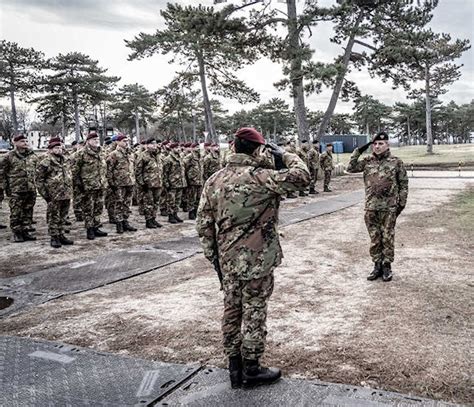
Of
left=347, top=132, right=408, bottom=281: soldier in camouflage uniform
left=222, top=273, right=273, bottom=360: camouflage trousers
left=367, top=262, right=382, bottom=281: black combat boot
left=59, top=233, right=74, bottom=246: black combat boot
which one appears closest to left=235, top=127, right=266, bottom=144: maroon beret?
left=222, top=273, right=273, bottom=360: camouflage trousers

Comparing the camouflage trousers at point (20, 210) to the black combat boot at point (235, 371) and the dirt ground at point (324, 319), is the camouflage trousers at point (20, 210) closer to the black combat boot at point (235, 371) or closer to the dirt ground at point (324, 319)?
the dirt ground at point (324, 319)

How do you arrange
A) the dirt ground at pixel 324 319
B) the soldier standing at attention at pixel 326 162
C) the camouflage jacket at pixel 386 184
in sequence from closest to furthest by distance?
the dirt ground at pixel 324 319 → the camouflage jacket at pixel 386 184 → the soldier standing at attention at pixel 326 162

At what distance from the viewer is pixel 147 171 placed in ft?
30.6

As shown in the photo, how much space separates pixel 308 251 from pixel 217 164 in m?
5.63

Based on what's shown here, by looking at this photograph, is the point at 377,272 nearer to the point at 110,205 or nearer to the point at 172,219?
the point at 172,219

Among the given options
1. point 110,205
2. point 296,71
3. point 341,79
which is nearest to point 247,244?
point 110,205

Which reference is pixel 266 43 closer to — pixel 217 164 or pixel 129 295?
pixel 217 164

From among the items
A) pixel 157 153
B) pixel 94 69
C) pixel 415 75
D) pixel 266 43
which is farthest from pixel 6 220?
pixel 94 69

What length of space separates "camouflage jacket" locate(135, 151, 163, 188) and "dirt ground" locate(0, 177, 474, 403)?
10.1ft

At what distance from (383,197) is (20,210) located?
632 centimetres

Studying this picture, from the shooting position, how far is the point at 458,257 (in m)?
6.32

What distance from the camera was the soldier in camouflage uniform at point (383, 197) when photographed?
17.2 feet

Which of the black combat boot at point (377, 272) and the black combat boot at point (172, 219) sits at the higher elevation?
the black combat boot at point (172, 219)

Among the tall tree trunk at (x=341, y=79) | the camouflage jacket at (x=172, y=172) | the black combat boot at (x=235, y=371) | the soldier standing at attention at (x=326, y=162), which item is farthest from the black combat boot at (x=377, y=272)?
the tall tree trunk at (x=341, y=79)
